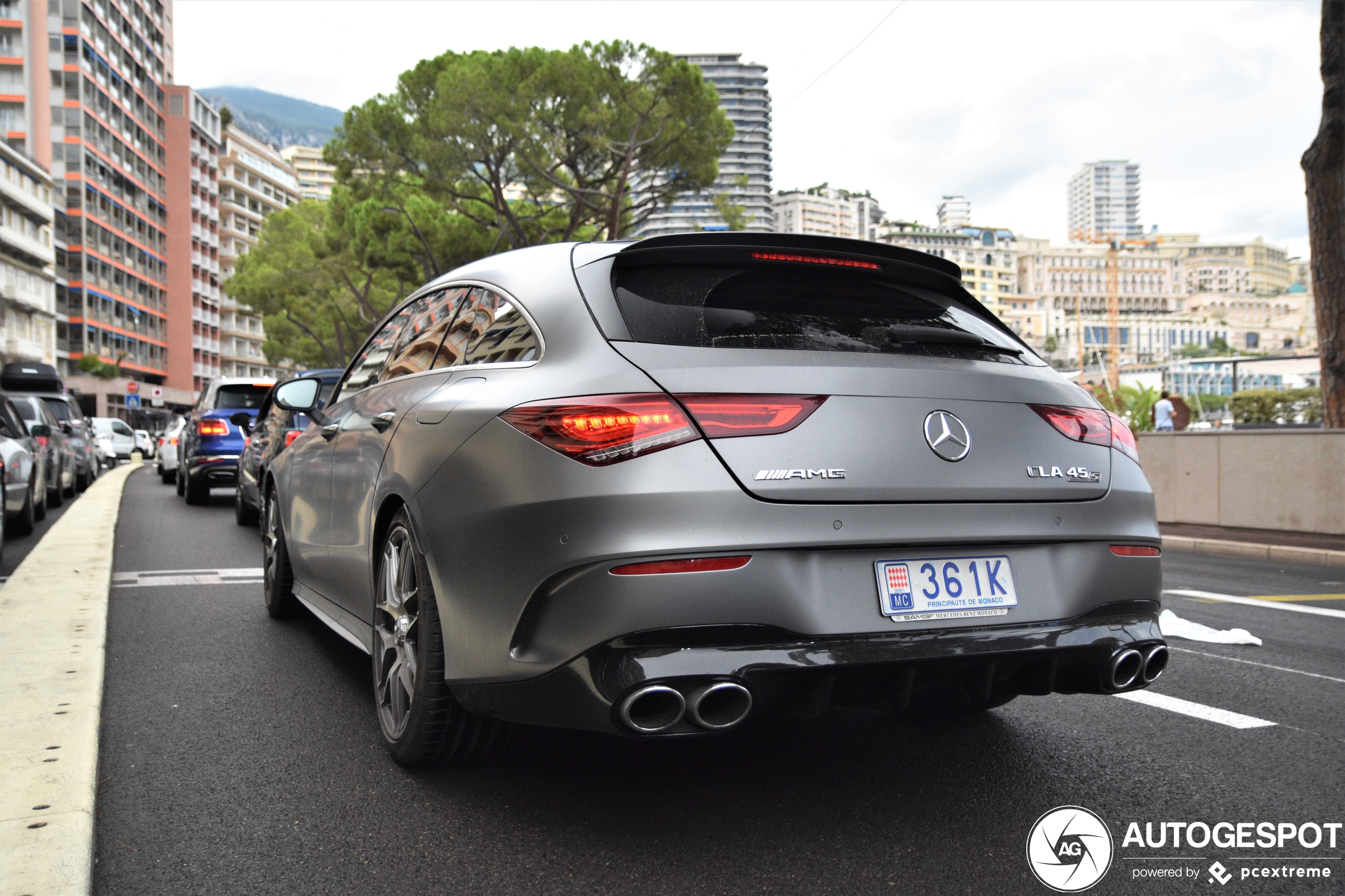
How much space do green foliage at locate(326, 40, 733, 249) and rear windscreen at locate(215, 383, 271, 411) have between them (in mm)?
16107

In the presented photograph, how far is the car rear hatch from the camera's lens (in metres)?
2.66

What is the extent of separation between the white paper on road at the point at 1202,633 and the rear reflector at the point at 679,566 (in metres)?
3.84

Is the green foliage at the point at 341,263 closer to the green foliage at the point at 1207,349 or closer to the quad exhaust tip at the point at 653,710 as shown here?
the quad exhaust tip at the point at 653,710

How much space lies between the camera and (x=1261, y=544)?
1109cm

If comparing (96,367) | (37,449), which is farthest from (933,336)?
Result: (96,367)

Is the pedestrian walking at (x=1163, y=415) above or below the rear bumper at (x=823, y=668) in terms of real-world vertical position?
above

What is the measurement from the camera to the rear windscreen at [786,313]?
9.36ft

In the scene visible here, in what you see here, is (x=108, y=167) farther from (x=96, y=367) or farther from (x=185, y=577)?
(x=185, y=577)

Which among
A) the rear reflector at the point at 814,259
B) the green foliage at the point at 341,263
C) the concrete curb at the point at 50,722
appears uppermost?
the green foliage at the point at 341,263

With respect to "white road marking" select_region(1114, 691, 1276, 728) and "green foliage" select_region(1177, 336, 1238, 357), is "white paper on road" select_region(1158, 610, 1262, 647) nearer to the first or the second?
"white road marking" select_region(1114, 691, 1276, 728)

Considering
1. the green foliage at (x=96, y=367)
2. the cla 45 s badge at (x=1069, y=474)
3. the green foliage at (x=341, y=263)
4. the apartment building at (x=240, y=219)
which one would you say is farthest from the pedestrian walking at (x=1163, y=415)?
the apartment building at (x=240, y=219)

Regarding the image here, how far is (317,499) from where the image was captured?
469 cm

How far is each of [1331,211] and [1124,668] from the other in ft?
41.6

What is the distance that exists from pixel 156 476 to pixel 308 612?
2077 centimetres
